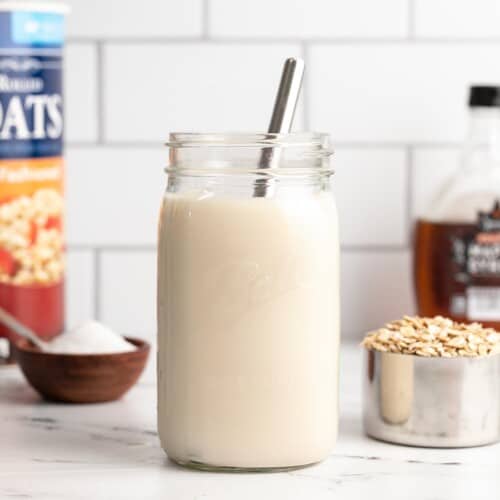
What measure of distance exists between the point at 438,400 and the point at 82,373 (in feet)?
1.01

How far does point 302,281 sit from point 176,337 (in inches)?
3.6

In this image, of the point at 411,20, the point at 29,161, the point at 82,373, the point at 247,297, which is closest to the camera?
the point at 247,297

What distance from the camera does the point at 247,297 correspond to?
0.72 meters

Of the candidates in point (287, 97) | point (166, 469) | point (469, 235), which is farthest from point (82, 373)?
point (469, 235)

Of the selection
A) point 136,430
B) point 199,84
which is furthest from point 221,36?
point 136,430

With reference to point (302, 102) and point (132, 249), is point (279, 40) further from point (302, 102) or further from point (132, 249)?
point (132, 249)

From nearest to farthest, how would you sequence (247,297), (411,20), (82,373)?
(247,297) < (82,373) < (411,20)

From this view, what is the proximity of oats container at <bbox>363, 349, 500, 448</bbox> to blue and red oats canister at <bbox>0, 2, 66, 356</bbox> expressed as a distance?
426mm

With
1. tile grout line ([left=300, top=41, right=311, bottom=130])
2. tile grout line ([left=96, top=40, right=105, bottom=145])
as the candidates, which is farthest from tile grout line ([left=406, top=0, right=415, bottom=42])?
tile grout line ([left=96, top=40, right=105, bottom=145])

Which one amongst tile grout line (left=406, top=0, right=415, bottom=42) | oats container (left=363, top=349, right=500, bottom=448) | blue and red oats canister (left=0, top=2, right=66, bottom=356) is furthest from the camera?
tile grout line (left=406, top=0, right=415, bottom=42)

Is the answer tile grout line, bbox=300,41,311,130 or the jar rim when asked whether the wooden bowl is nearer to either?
the jar rim

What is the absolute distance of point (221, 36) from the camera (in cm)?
129

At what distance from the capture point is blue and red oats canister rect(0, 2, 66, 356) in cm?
111

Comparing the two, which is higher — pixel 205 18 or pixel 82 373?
pixel 205 18
